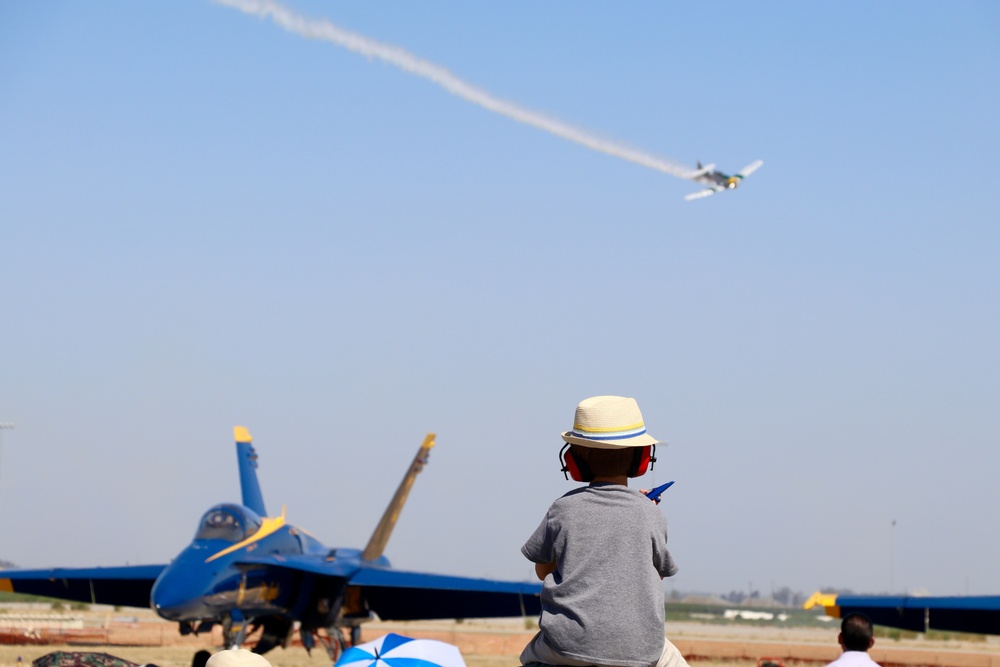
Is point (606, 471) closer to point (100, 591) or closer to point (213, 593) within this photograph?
point (213, 593)

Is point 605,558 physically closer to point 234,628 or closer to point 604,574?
point 604,574

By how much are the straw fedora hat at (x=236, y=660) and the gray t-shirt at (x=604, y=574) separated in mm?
1711

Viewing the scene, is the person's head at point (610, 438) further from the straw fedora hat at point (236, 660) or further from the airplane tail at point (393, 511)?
the airplane tail at point (393, 511)

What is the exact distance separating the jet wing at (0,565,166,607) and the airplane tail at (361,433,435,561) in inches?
190

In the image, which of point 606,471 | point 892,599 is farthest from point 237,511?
point 606,471

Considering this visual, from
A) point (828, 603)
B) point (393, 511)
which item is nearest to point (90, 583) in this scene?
point (393, 511)

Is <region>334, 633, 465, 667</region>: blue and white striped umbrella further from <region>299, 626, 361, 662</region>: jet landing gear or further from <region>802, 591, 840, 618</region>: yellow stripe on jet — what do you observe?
<region>299, 626, 361, 662</region>: jet landing gear

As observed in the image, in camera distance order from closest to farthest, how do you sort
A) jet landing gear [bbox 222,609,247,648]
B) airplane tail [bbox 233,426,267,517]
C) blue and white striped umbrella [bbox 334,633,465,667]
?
blue and white striped umbrella [bbox 334,633,465,667], jet landing gear [bbox 222,609,247,648], airplane tail [bbox 233,426,267,517]

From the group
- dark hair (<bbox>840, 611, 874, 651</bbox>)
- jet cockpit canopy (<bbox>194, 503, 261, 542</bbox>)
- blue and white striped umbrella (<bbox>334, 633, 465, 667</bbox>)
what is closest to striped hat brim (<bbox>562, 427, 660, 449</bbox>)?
blue and white striped umbrella (<bbox>334, 633, 465, 667</bbox>)

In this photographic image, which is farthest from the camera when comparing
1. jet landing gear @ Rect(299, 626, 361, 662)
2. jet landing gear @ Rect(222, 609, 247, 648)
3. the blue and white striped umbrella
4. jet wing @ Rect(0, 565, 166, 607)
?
jet wing @ Rect(0, 565, 166, 607)

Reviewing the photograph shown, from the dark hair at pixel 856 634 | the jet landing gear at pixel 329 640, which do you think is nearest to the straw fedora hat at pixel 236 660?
the dark hair at pixel 856 634

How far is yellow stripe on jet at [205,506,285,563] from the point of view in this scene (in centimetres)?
2145

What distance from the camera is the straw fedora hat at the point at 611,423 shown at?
3.29 metres

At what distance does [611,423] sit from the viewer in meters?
3.30
